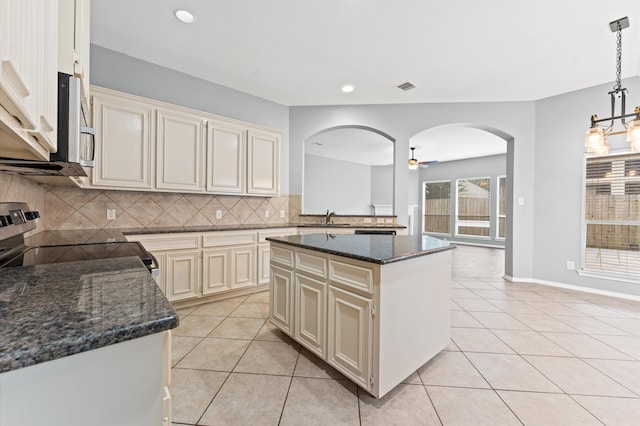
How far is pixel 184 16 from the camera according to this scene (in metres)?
2.37

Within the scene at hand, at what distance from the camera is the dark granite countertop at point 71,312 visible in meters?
0.47

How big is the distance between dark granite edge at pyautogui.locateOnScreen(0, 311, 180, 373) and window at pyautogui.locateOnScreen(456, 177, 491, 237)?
8959mm

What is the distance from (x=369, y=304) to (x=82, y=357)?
4.11ft

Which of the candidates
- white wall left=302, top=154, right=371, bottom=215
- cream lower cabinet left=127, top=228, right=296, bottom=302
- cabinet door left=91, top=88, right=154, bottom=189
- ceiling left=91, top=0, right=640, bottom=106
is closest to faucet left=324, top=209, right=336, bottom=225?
cream lower cabinet left=127, top=228, right=296, bottom=302

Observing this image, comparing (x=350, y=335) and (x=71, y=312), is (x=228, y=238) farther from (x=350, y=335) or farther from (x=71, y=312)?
(x=71, y=312)

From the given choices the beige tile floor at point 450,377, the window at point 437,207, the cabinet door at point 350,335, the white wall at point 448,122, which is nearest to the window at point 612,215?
the white wall at point 448,122

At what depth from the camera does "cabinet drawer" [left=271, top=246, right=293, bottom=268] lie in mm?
2075

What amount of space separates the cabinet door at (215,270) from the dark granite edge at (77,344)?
255 centimetres

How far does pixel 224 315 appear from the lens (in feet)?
9.00

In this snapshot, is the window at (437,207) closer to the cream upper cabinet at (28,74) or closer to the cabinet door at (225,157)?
the cabinet door at (225,157)

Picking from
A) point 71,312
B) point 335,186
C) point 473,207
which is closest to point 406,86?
point 71,312

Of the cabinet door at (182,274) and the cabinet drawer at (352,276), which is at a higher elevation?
the cabinet drawer at (352,276)

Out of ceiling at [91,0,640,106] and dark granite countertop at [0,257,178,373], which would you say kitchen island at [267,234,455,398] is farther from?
ceiling at [91,0,640,106]

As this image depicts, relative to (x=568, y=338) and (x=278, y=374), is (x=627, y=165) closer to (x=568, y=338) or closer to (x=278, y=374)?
(x=568, y=338)
